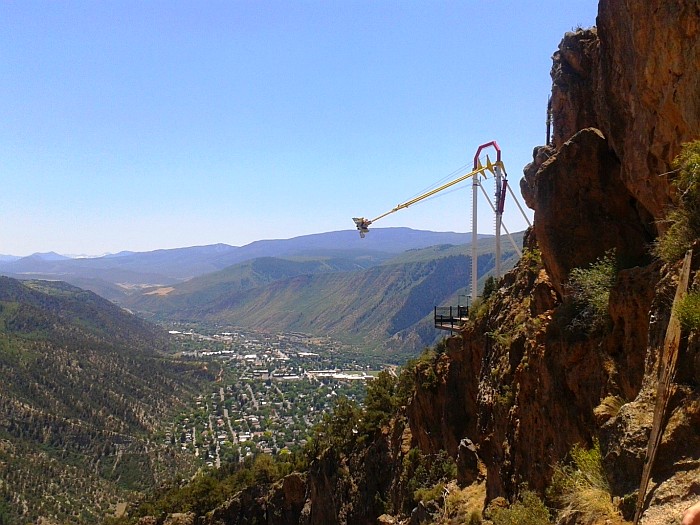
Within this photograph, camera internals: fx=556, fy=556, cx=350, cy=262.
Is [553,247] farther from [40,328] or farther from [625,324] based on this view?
[40,328]

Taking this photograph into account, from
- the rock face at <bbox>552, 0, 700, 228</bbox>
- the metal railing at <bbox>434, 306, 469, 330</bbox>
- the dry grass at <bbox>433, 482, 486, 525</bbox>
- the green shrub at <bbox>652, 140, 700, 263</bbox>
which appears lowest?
the dry grass at <bbox>433, 482, 486, 525</bbox>

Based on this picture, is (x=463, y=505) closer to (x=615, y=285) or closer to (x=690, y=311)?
(x=615, y=285)

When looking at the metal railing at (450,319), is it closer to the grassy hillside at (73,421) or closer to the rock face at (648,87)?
the rock face at (648,87)

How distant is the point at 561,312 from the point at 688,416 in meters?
9.06

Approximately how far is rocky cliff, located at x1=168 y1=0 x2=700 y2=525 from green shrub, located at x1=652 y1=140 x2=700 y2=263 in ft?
1.57

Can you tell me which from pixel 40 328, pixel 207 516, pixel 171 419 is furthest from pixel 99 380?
pixel 207 516

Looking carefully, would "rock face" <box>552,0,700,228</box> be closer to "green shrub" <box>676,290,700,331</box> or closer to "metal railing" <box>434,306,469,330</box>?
"green shrub" <box>676,290,700,331</box>


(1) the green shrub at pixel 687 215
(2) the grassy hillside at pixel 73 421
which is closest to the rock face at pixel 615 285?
(1) the green shrub at pixel 687 215

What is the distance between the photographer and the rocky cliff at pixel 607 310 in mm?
9172

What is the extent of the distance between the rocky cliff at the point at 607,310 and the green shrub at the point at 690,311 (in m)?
0.30

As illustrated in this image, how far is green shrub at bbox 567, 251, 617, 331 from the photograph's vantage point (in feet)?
49.4

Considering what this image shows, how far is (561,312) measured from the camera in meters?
17.1

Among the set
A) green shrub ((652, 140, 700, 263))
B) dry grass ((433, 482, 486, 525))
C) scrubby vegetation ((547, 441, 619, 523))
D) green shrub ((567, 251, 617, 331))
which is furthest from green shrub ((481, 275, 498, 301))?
scrubby vegetation ((547, 441, 619, 523))

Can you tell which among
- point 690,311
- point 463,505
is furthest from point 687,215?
point 463,505
